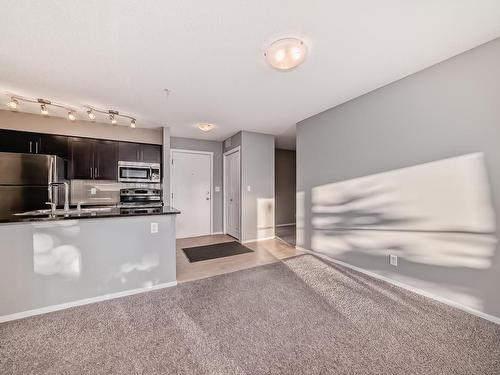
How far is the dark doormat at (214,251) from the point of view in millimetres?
3688

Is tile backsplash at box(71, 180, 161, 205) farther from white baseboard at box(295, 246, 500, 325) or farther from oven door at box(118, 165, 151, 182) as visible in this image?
white baseboard at box(295, 246, 500, 325)

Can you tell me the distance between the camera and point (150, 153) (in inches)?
174

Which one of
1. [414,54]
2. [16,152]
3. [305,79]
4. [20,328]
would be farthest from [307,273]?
[16,152]

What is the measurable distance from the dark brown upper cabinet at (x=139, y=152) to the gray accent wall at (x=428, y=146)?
3.54 meters

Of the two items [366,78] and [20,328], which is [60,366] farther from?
[366,78]

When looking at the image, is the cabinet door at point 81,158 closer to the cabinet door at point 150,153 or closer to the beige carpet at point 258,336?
the cabinet door at point 150,153

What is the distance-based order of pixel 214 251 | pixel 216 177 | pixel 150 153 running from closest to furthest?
pixel 214 251
pixel 150 153
pixel 216 177

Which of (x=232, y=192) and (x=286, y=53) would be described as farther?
(x=232, y=192)

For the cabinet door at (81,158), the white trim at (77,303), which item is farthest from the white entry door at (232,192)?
the cabinet door at (81,158)

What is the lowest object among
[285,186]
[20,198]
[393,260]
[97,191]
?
[393,260]

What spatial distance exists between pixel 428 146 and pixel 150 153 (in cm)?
470

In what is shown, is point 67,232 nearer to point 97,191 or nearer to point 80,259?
point 80,259

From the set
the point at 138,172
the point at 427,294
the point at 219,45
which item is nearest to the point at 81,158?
the point at 138,172

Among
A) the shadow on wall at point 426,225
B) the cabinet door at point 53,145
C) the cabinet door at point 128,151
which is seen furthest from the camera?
the cabinet door at point 128,151
